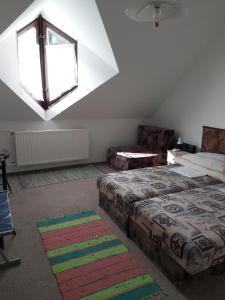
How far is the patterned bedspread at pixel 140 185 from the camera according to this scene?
2252mm

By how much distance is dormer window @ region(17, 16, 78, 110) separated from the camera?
12.0 ft

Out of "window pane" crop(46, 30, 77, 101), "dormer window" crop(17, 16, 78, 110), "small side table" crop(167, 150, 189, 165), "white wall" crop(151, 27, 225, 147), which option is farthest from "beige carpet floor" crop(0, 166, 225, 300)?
"white wall" crop(151, 27, 225, 147)

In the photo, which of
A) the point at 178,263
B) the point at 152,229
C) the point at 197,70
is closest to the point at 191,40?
the point at 197,70

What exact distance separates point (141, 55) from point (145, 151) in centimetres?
172

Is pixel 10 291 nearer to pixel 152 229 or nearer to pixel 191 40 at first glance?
pixel 152 229

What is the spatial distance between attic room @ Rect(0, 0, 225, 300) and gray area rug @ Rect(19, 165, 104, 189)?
3cm

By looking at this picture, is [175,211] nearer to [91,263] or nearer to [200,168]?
[91,263]

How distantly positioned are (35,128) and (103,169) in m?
1.36

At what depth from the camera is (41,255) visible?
6.46 ft

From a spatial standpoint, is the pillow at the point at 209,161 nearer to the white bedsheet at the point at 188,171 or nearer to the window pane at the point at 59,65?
the white bedsheet at the point at 188,171

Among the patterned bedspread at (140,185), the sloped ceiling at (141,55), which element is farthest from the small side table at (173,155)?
the sloped ceiling at (141,55)

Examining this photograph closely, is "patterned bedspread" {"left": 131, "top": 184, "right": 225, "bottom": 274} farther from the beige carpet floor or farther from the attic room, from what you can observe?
the beige carpet floor

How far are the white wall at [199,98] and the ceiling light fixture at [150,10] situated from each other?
146 centimetres

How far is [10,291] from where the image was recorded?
161cm
